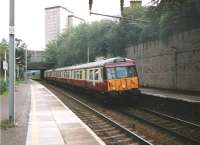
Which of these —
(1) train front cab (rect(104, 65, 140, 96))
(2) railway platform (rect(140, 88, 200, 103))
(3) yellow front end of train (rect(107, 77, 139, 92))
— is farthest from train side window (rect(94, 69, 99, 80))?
(2) railway platform (rect(140, 88, 200, 103))

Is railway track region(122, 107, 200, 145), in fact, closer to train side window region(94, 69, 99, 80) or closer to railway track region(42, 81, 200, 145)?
railway track region(42, 81, 200, 145)

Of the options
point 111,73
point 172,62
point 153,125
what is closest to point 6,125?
point 153,125

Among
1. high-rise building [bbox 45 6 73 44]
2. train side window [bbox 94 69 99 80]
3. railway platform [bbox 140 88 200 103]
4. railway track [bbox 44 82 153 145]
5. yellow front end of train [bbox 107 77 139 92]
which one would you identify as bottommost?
railway track [bbox 44 82 153 145]

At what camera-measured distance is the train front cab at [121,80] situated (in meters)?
25.0

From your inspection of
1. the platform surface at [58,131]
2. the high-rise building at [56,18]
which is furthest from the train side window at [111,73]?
the high-rise building at [56,18]

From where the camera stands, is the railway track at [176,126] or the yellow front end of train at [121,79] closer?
the railway track at [176,126]

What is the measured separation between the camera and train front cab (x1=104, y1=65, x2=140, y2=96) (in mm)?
24969

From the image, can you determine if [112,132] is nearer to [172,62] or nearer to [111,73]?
[111,73]

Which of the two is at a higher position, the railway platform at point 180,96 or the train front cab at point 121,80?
the train front cab at point 121,80

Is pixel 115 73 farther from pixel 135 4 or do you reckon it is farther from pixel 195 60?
pixel 135 4

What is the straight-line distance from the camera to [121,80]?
2525cm

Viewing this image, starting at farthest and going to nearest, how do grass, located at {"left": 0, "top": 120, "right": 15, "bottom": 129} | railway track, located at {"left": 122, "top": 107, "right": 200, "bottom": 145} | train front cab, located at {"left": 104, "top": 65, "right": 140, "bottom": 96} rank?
train front cab, located at {"left": 104, "top": 65, "right": 140, "bottom": 96}
grass, located at {"left": 0, "top": 120, "right": 15, "bottom": 129}
railway track, located at {"left": 122, "top": 107, "right": 200, "bottom": 145}

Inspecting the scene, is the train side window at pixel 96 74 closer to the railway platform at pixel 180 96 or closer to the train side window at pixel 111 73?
the train side window at pixel 111 73

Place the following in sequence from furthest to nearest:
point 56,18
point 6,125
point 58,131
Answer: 1. point 56,18
2. point 6,125
3. point 58,131
